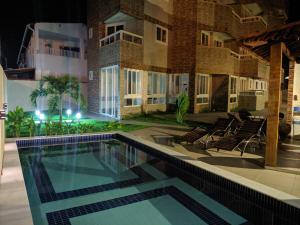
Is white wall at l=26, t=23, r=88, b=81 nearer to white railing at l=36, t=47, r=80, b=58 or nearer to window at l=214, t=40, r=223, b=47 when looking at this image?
white railing at l=36, t=47, r=80, b=58

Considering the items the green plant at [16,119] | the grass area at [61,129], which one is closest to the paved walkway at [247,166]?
the grass area at [61,129]

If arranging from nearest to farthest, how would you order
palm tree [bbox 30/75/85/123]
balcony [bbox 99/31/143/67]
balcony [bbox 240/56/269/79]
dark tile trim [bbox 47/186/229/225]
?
dark tile trim [bbox 47/186/229/225], palm tree [bbox 30/75/85/123], balcony [bbox 99/31/143/67], balcony [bbox 240/56/269/79]

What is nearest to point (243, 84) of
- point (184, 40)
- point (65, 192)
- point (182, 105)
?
point (184, 40)

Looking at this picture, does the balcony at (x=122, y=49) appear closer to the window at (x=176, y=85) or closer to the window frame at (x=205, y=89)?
the window at (x=176, y=85)

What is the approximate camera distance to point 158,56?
1850 centimetres

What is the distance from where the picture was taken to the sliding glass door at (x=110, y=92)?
52.1ft

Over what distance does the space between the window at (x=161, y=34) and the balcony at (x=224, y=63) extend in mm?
2494

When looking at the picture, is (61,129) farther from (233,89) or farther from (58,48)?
(233,89)

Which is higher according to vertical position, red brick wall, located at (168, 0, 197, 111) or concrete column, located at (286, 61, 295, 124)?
red brick wall, located at (168, 0, 197, 111)

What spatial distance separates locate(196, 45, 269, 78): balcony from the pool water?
1187 cm

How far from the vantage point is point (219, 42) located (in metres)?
21.9

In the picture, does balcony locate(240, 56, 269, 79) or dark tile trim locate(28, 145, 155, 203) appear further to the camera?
balcony locate(240, 56, 269, 79)

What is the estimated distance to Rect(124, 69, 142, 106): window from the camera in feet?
52.2

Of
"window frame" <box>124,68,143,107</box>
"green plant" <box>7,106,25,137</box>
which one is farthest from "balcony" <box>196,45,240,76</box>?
"green plant" <box>7,106,25,137</box>
